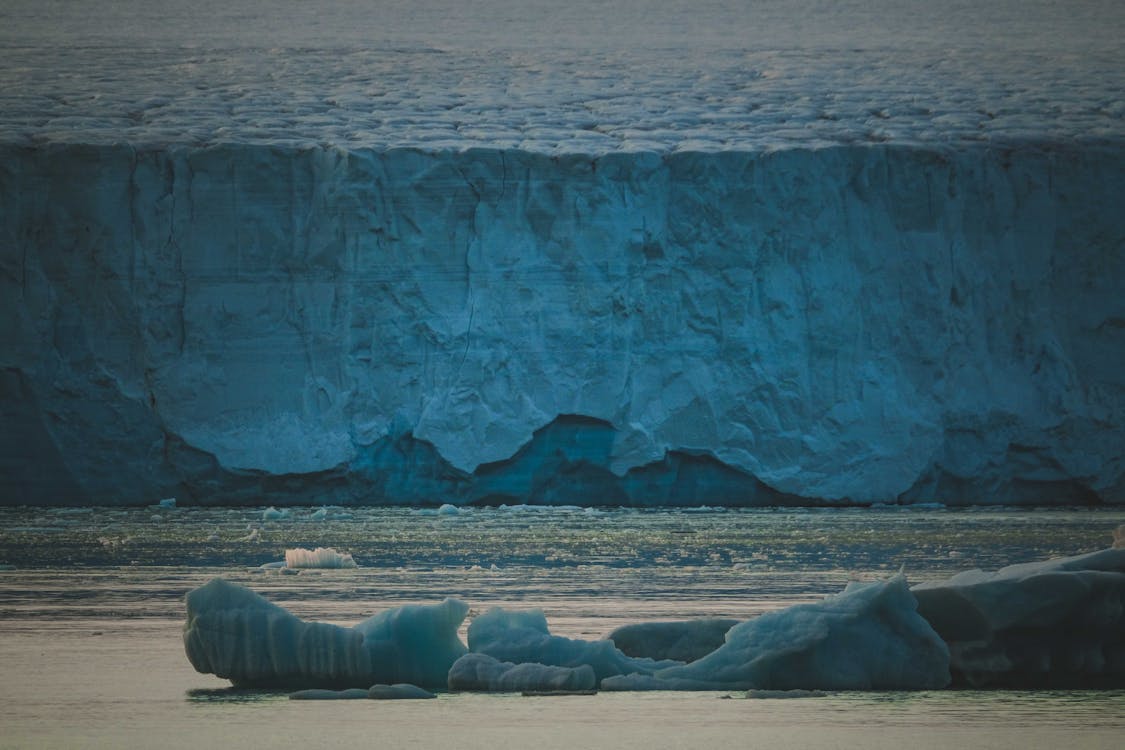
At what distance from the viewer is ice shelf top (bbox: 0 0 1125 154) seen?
49.1 feet

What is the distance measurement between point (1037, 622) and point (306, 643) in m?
1.78

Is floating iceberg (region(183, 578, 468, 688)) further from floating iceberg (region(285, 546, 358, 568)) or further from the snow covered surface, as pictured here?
the snow covered surface

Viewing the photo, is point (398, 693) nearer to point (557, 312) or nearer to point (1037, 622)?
point (1037, 622)

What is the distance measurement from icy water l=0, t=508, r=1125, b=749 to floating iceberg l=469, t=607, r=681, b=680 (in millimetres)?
162

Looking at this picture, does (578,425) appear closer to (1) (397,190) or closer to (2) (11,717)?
(1) (397,190)

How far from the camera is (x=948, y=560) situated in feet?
26.3

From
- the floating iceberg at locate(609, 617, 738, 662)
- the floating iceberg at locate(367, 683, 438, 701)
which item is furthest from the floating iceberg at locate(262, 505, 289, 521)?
Answer: the floating iceberg at locate(367, 683, 438, 701)

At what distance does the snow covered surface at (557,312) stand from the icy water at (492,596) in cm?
54

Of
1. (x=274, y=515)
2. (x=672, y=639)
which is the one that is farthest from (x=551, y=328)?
(x=672, y=639)

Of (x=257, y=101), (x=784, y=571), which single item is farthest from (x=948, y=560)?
(x=257, y=101)

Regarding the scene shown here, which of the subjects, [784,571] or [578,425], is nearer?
[784,571]

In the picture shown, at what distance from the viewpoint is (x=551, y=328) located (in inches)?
546

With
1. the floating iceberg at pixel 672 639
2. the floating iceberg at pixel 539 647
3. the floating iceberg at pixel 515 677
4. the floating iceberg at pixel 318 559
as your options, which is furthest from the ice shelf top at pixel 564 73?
the floating iceberg at pixel 515 677

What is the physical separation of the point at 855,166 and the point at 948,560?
6871mm
